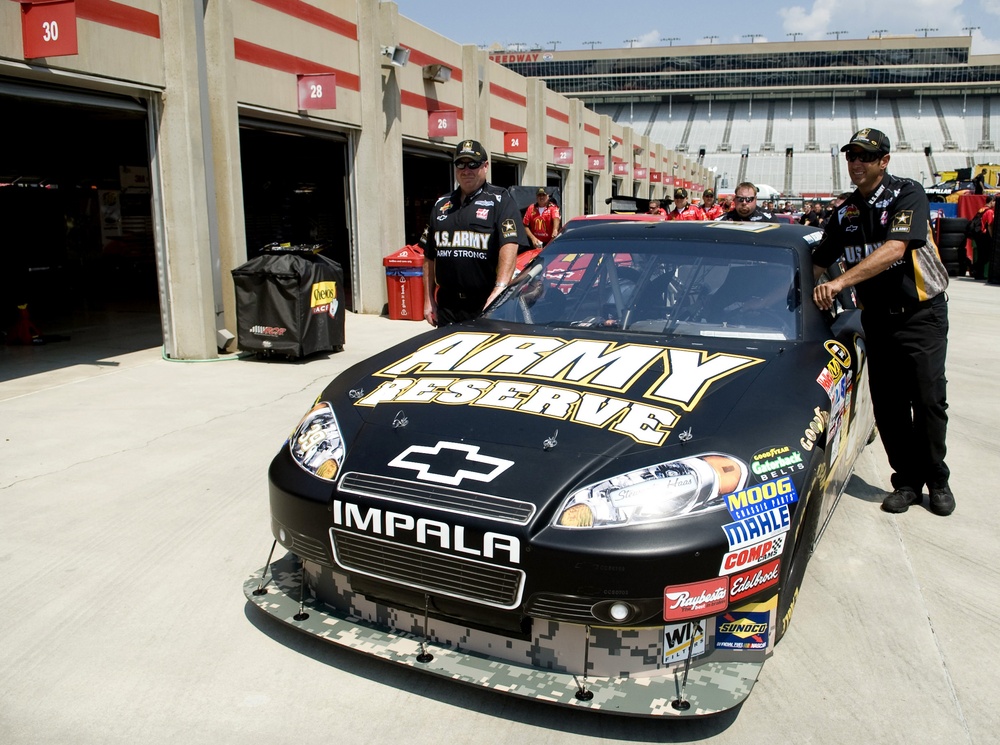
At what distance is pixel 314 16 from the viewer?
1145cm

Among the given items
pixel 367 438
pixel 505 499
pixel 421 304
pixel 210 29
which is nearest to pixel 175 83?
pixel 210 29

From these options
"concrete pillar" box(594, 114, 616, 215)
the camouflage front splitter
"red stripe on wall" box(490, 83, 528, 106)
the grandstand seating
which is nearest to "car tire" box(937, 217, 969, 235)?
"red stripe on wall" box(490, 83, 528, 106)

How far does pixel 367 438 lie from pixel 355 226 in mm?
10712

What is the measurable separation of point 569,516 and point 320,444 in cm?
101

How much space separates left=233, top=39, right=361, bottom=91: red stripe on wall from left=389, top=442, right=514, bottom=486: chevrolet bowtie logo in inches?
337

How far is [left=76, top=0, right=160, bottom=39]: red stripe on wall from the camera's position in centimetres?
735

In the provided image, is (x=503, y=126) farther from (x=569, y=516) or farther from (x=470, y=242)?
(x=569, y=516)

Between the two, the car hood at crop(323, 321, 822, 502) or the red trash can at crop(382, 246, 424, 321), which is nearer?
the car hood at crop(323, 321, 822, 502)

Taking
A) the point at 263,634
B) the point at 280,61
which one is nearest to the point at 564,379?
the point at 263,634

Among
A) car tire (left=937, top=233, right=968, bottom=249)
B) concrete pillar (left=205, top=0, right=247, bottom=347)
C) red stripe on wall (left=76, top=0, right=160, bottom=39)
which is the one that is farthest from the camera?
car tire (left=937, top=233, right=968, bottom=249)

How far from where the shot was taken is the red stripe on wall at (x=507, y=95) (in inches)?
789

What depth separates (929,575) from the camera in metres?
3.68

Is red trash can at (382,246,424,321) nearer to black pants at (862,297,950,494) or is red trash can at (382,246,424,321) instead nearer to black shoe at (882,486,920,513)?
black pants at (862,297,950,494)

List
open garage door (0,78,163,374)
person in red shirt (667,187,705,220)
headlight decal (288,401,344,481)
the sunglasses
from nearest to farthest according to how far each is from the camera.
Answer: headlight decal (288,401,344,481)
the sunglasses
open garage door (0,78,163,374)
person in red shirt (667,187,705,220)
